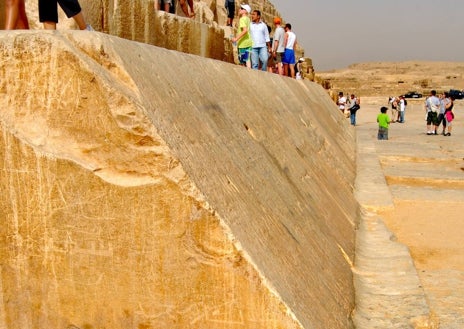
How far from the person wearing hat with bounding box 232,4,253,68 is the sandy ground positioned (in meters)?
2.43

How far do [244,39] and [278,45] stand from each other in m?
1.46

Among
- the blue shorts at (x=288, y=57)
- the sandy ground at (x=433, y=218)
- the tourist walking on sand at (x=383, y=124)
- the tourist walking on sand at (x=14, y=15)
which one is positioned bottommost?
the sandy ground at (x=433, y=218)

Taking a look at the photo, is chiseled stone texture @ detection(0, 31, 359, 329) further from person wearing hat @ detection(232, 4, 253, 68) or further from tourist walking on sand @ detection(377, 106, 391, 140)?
tourist walking on sand @ detection(377, 106, 391, 140)

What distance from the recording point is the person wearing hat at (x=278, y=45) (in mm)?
8070

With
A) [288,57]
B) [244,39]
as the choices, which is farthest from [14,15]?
[288,57]

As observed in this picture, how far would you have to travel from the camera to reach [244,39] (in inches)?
273

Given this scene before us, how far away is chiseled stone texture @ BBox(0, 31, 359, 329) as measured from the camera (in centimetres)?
172

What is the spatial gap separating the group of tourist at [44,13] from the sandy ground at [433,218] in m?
2.49

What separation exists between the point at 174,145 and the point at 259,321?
654 millimetres

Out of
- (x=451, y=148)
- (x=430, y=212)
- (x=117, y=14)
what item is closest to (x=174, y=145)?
(x=117, y=14)

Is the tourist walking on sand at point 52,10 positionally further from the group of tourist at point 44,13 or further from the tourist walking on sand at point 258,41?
the tourist walking on sand at point 258,41

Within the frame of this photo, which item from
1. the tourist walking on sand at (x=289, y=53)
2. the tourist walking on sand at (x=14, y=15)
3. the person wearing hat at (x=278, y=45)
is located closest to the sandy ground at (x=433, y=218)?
the tourist walking on sand at (x=289, y=53)

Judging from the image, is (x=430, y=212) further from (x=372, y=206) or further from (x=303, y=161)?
(x=303, y=161)

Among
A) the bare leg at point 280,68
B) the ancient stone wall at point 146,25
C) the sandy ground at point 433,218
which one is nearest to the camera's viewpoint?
the sandy ground at point 433,218
